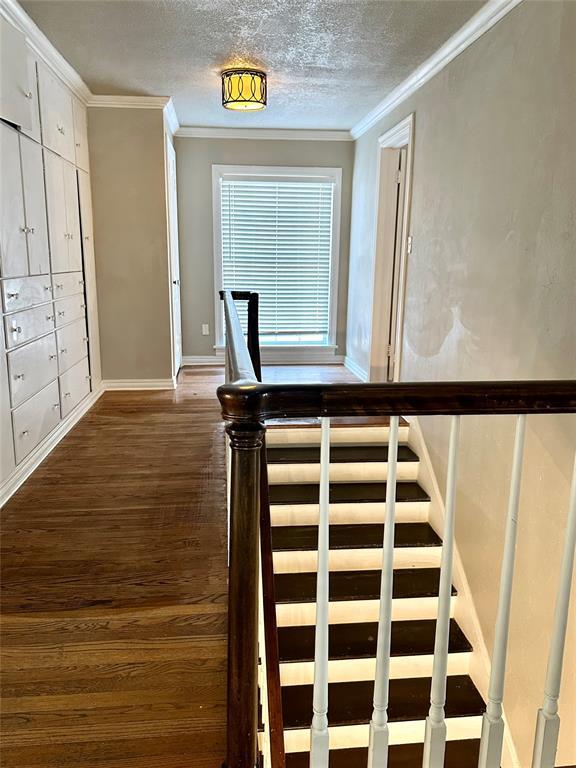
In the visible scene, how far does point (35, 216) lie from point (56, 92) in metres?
1.05

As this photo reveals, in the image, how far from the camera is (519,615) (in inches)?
101

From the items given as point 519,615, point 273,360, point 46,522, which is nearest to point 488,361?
point 519,615

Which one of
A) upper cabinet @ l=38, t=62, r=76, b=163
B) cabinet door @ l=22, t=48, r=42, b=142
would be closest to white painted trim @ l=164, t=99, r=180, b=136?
upper cabinet @ l=38, t=62, r=76, b=163

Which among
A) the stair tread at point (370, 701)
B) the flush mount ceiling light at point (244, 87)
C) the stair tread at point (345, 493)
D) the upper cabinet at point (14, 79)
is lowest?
the stair tread at point (370, 701)

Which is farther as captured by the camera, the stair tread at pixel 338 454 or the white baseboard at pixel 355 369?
the white baseboard at pixel 355 369

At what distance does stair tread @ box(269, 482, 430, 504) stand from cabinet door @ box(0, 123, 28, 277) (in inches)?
83.7

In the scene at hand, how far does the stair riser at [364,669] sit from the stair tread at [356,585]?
345 mm

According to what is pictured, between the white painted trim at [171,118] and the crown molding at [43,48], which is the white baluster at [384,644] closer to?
the crown molding at [43,48]

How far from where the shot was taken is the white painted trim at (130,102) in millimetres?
4566

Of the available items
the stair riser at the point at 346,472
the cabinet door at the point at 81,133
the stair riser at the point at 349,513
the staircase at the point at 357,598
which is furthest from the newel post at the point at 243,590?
the cabinet door at the point at 81,133

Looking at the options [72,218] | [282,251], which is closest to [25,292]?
[72,218]

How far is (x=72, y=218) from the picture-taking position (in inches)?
166

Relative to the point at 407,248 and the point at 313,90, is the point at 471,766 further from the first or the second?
the point at 313,90

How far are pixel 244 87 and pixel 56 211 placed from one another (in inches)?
60.7
